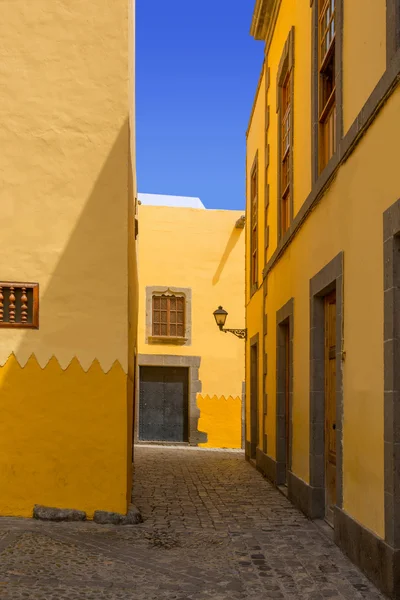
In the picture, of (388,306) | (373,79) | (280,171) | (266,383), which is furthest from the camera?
(266,383)

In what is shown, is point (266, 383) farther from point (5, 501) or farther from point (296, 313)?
point (5, 501)

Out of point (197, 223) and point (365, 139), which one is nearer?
point (365, 139)

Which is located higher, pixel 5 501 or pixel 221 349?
pixel 221 349

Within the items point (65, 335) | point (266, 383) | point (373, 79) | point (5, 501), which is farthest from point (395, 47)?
point (266, 383)

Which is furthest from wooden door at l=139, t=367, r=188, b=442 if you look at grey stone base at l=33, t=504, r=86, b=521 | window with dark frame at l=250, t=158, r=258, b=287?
grey stone base at l=33, t=504, r=86, b=521

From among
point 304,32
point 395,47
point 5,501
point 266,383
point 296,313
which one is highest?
point 304,32

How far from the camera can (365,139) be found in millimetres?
6074

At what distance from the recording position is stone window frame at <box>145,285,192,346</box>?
70.6 ft

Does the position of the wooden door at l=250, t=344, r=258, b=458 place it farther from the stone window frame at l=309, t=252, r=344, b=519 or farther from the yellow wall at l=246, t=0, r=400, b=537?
the stone window frame at l=309, t=252, r=344, b=519

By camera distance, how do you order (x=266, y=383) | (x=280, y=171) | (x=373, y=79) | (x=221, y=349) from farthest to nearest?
(x=221, y=349) < (x=266, y=383) < (x=280, y=171) < (x=373, y=79)

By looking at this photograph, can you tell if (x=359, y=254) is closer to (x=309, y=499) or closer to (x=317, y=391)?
(x=317, y=391)

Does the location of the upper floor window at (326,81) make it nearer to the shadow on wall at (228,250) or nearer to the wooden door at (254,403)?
the wooden door at (254,403)

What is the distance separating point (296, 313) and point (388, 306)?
4421 mm

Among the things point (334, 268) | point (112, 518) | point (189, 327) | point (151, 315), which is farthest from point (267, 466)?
point (151, 315)
